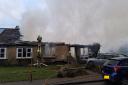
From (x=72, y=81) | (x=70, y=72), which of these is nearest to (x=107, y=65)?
(x=72, y=81)

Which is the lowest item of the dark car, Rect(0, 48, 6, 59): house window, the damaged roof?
the dark car

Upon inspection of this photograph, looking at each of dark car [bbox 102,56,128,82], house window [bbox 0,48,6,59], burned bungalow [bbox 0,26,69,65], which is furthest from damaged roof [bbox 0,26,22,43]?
dark car [bbox 102,56,128,82]

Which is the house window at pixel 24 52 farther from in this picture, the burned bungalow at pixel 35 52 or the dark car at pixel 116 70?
the dark car at pixel 116 70

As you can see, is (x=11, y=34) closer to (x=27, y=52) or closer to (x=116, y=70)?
(x=27, y=52)

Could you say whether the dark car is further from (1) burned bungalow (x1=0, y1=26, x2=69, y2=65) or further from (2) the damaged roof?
(2) the damaged roof

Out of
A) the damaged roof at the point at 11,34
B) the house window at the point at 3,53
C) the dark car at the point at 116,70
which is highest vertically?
the damaged roof at the point at 11,34

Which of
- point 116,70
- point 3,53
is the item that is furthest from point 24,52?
point 116,70

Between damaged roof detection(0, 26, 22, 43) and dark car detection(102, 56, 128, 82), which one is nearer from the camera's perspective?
dark car detection(102, 56, 128, 82)

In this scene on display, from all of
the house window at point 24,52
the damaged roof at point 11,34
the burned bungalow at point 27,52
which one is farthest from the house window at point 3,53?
the damaged roof at point 11,34

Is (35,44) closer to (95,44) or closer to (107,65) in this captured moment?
(95,44)

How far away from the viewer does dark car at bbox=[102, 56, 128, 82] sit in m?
17.2

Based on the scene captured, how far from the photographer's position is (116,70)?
17250 millimetres

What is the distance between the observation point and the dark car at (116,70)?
56.5ft

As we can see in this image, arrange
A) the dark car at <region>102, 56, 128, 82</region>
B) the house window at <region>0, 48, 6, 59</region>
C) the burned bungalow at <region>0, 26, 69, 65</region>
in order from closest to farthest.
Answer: the dark car at <region>102, 56, 128, 82</region> → the house window at <region>0, 48, 6, 59</region> → the burned bungalow at <region>0, 26, 69, 65</region>
